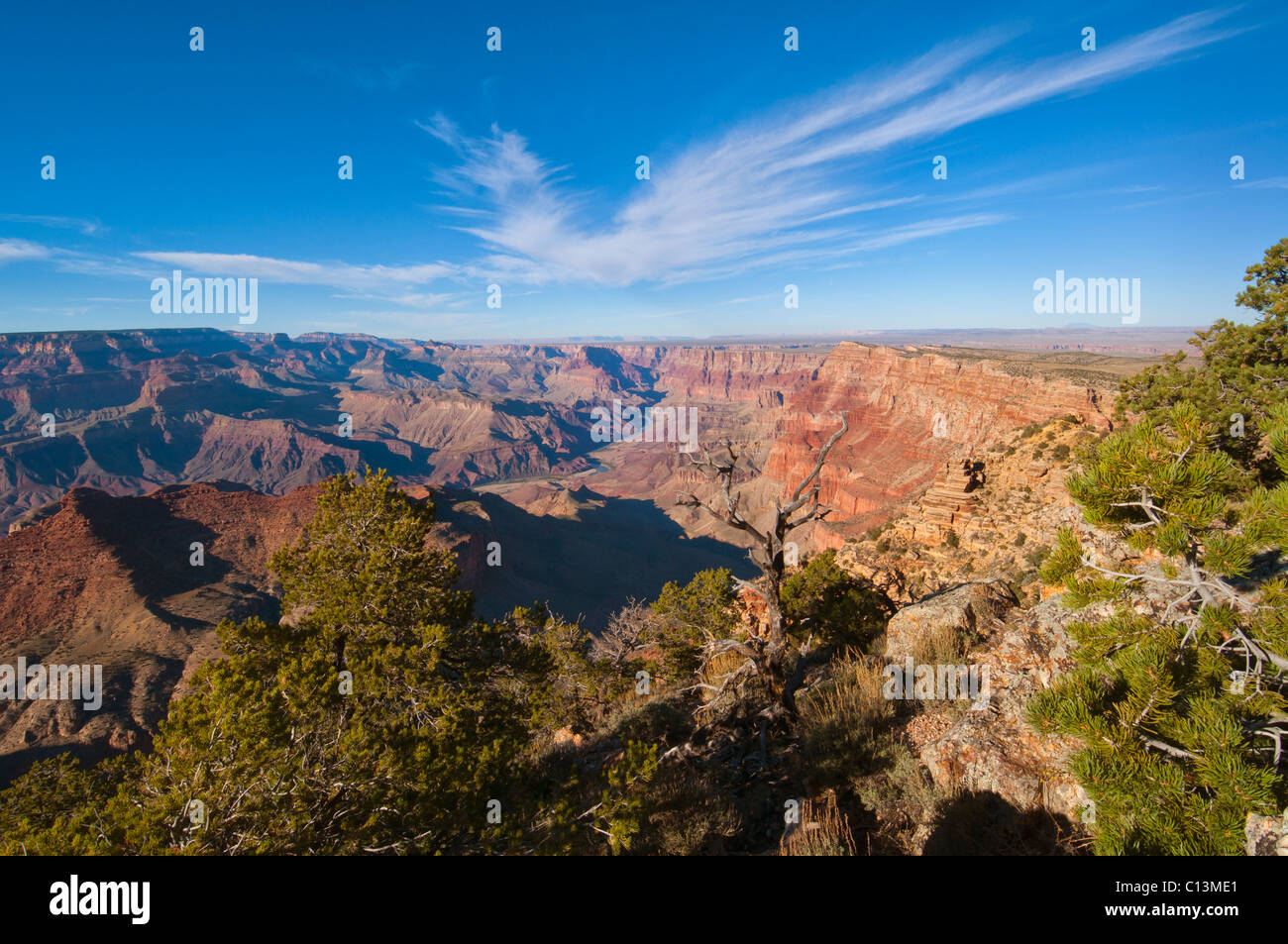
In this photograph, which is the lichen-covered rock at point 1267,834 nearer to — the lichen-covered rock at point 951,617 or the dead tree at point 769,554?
the dead tree at point 769,554

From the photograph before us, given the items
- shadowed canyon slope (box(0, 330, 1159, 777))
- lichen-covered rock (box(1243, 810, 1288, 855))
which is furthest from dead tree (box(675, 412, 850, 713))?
lichen-covered rock (box(1243, 810, 1288, 855))

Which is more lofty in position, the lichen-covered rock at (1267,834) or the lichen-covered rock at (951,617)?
the lichen-covered rock at (1267,834)

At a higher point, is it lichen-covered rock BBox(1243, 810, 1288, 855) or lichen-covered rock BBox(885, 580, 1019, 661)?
lichen-covered rock BBox(1243, 810, 1288, 855)

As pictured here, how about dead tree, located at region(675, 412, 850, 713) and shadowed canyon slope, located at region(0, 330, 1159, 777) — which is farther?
shadowed canyon slope, located at region(0, 330, 1159, 777)

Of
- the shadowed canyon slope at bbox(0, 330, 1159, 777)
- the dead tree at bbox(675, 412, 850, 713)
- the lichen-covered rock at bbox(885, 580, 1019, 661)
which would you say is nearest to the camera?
the dead tree at bbox(675, 412, 850, 713)

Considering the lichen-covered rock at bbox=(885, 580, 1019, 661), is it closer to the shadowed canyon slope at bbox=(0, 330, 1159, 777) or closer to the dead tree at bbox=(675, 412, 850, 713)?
the dead tree at bbox=(675, 412, 850, 713)

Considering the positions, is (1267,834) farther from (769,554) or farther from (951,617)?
(951,617)

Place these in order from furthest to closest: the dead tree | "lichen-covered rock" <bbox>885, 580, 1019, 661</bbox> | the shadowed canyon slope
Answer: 1. the shadowed canyon slope
2. "lichen-covered rock" <bbox>885, 580, 1019, 661</bbox>
3. the dead tree

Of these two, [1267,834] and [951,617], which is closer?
[1267,834]

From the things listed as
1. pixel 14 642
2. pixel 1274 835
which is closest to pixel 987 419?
pixel 1274 835

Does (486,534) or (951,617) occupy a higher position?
(951,617)

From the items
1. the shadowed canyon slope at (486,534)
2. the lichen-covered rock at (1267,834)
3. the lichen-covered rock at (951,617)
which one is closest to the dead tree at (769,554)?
the shadowed canyon slope at (486,534)

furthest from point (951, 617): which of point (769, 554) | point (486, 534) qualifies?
point (486, 534)
